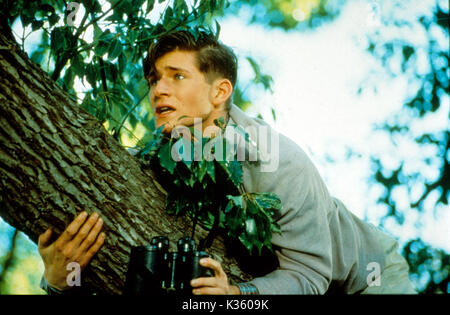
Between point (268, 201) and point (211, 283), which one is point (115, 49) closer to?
point (268, 201)

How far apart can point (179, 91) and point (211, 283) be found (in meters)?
1.23

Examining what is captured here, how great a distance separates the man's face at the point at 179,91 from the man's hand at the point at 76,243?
2.39 feet

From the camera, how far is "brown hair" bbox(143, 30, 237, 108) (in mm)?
2381

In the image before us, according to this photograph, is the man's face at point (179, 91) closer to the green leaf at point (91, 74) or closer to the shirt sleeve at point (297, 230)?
the green leaf at point (91, 74)

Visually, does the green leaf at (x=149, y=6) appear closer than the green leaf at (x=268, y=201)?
No

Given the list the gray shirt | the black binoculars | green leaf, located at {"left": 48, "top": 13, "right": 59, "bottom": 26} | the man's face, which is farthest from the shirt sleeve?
green leaf, located at {"left": 48, "top": 13, "right": 59, "bottom": 26}

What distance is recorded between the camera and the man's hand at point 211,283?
4.66ft

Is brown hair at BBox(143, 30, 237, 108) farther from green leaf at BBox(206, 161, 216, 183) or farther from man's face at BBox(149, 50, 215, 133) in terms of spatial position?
green leaf at BBox(206, 161, 216, 183)

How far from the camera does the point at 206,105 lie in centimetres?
239

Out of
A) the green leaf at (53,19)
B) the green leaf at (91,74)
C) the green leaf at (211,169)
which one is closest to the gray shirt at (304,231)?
the green leaf at (211,169)

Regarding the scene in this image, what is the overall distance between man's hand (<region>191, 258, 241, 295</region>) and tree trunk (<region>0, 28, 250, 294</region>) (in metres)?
0.29

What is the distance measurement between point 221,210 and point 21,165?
88 centimetres
